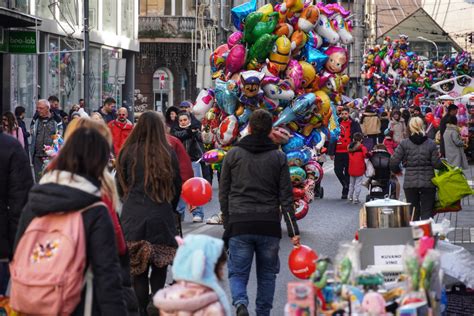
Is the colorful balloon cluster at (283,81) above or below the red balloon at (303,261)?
above

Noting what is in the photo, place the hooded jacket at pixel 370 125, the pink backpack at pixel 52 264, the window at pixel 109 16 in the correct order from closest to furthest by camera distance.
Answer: the pink backpack at pixel 52 264 < the hooded jacket at pixel 370 125 < the window at pixel 109 16

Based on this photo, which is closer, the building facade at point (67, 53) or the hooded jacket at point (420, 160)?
the hooded jacket at point (420, 160)

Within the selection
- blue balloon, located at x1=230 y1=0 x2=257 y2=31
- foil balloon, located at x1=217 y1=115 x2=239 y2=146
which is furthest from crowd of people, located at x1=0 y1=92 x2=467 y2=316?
blue balloon, located at x1=230 y1=0 x2=257 y2=31

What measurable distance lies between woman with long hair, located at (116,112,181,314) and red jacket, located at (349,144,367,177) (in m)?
13.9

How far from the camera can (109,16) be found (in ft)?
156

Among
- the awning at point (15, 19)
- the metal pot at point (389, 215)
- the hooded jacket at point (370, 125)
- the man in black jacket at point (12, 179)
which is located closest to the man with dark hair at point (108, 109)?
the awning at point (15, 19)

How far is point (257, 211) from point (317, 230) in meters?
8.66

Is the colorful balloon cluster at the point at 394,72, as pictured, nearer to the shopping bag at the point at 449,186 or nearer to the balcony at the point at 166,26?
the balcony at the point at 166,26

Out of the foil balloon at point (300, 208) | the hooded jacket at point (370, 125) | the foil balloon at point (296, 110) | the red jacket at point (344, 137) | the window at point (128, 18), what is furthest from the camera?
the window at point (128, 18)

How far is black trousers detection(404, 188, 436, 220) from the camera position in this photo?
15586 mm

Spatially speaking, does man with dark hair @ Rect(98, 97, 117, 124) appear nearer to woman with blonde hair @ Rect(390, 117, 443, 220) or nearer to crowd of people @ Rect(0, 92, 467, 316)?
crowd of people @ Rect(0, 92, 467, 316)

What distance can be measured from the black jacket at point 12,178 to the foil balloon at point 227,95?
8.63 m

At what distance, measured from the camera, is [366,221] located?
332 inches

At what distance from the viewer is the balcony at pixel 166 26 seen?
188 feet
